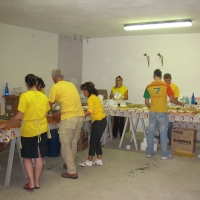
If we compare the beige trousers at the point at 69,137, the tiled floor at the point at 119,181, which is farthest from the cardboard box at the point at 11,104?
the beige trousers at the point at 69,137

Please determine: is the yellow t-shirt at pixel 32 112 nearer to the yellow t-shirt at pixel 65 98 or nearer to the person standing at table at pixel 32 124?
the person standing at table at pixel 32 124

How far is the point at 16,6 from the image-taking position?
4543 mm

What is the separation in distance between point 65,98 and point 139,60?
4.29 meters

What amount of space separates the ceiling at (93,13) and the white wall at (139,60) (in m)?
0.52

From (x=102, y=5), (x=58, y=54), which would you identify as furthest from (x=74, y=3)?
(x=58, y=54)

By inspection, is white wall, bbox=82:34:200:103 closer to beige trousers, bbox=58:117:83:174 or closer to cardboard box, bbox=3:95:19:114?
cardboard box, bbox=3:95:19:114

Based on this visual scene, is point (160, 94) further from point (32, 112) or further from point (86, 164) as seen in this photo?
point (32, 112)

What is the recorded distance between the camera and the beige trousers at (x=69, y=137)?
12.3 ft

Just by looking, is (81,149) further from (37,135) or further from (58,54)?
(58,54)

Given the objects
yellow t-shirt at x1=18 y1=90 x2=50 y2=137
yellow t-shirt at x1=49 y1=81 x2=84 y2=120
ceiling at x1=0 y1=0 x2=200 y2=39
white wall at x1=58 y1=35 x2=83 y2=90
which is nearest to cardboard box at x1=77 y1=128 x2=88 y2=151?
yellow t-shirt at x1=49 y1=81 x2=84 y2=120

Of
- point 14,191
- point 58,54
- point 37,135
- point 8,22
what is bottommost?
point 14,191

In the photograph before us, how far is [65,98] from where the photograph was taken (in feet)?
12.1

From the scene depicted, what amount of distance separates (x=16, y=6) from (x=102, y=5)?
4.64 feet

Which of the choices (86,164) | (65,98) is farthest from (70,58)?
(65,98)
